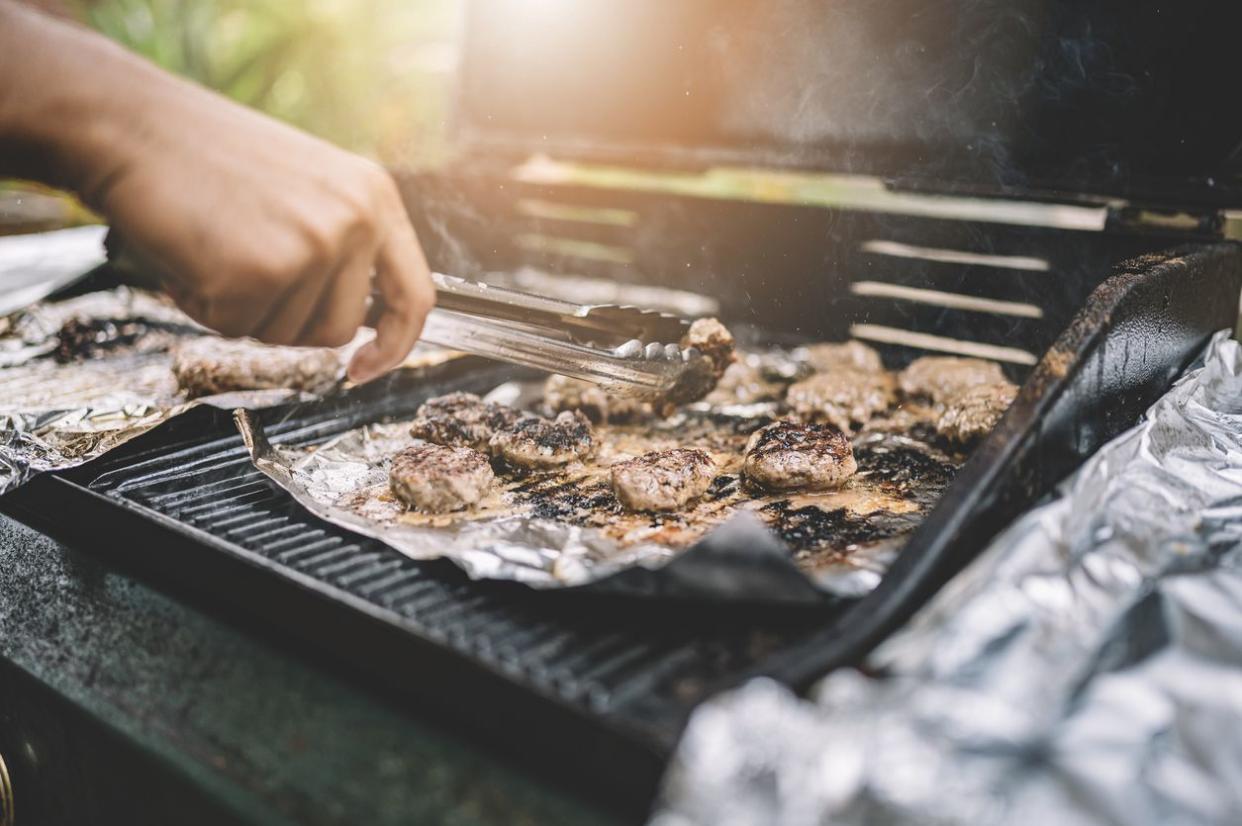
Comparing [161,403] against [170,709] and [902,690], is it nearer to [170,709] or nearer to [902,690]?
[170,709]

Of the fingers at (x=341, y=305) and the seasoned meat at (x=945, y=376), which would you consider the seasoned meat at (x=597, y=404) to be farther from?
the fingers at (x=341, y=305)

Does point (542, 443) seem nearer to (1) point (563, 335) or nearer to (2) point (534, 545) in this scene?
(1) point (563, 335)

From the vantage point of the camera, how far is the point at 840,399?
267 centimetres

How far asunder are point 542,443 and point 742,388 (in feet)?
2.95

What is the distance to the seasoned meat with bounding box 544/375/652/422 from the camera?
2.74 meters

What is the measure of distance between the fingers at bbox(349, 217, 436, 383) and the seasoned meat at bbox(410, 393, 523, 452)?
0.61 m

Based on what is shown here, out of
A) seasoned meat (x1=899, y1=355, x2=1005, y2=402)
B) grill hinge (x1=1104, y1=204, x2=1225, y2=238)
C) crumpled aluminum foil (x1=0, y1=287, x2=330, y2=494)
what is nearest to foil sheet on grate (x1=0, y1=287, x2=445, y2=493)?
crumpled aluminum foil (x1=0, y1=287, x2=330, y2=494)

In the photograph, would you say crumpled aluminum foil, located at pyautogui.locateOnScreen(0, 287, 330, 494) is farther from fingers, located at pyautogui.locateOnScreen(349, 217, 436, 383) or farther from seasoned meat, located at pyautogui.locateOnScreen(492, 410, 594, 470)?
fingers, located at pyautogui.locateOnScreen(349, 217, 436, 383)

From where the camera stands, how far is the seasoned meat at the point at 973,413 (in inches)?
91.8

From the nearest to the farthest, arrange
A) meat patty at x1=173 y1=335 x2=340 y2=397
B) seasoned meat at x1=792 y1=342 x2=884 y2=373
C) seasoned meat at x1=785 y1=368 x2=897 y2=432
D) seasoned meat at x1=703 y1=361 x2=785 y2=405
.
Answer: seasoned meat at x1=785 y1=368 x2=897 y2=432 → meat patty at x1=173 y1=335 x2=340 y2=397 → seasoned meat at x1=703 y1=361 x2=785 y2=405 → seasoned meat at x1=792 y1=342 x2=884 y2=373

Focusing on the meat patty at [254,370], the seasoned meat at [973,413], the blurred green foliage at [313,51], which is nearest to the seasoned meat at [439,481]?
the meat patty at [254,370]

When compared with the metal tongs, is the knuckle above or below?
above

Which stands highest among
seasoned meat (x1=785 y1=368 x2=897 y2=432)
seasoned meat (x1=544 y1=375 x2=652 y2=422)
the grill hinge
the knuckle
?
the grill hinge

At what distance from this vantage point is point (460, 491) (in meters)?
2.00
